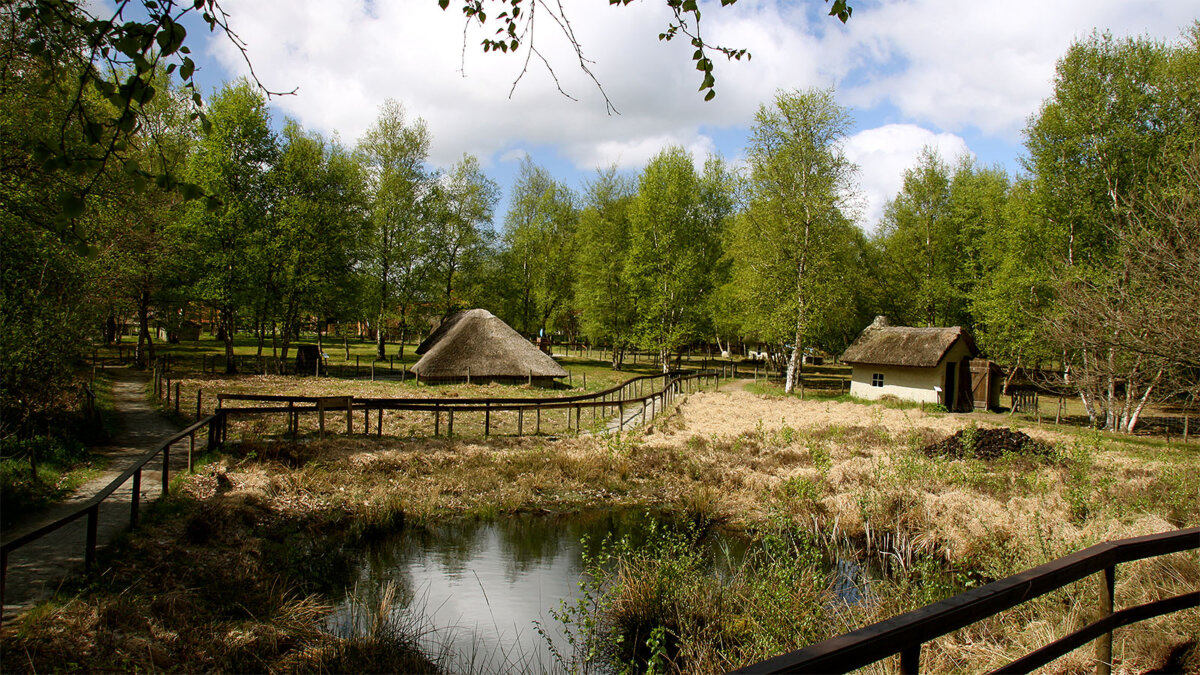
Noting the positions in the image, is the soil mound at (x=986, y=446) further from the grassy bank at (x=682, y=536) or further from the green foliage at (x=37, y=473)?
the green foliage at (x=37, y=473)

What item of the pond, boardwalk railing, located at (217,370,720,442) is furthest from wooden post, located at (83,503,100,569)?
boardwalk railing, located at (217,370,720,442)

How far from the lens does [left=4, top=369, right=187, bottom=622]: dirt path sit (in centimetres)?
620

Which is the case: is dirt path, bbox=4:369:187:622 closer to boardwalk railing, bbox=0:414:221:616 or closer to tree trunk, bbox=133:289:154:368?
boardwalk railing, bbox=0:414:221:616

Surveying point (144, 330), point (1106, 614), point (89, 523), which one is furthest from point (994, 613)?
point (144, 330)

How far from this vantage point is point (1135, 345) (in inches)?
380

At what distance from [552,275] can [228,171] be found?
79.0 ft

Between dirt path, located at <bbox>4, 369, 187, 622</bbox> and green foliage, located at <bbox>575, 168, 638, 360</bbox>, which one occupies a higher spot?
green foliage, located at <bbox>575, 168, 638, 360</bbox>

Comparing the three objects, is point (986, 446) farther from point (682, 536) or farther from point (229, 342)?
point (229, 342)

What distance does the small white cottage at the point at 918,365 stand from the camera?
2647cm

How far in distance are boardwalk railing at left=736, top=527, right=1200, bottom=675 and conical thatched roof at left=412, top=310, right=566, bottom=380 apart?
25507 millimetres

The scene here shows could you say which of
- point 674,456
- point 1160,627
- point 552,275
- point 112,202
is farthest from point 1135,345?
point 552,275

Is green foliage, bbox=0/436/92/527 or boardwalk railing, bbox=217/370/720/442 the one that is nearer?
green foliage, bbox=0/436/92/527

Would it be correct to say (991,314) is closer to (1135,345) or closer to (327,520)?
(1135,345)

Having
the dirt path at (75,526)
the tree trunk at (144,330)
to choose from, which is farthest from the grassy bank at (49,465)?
the tree trunk at (144,330)
